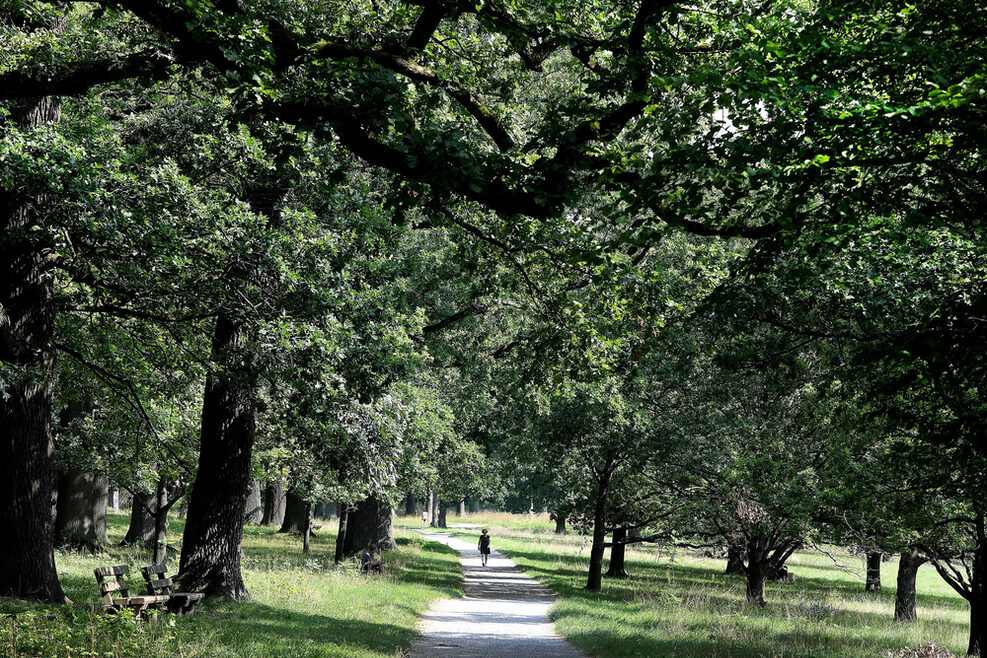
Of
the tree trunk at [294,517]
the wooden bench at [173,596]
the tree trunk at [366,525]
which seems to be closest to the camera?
the wooden bench at [173,596]

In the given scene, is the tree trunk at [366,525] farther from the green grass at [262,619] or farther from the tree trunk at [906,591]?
the tree trunk at [906,591]

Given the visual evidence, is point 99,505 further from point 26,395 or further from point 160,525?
point 26,395

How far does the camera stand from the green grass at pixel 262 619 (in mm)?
8148

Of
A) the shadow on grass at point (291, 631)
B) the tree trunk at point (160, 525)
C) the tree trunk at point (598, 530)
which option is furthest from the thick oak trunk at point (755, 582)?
the tree trunk at point (160, 525)

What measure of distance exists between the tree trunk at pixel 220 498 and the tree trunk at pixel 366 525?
30.9ft

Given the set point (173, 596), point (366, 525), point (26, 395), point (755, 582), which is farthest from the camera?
point (366, 525)

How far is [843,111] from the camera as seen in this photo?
6.21m

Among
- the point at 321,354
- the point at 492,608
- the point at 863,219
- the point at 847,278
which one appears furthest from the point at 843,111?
the point at 492,608

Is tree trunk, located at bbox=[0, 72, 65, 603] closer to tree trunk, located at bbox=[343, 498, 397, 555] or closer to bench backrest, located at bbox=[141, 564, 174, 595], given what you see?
bench backrest, located at bbox=[141, 564, 174, 595]

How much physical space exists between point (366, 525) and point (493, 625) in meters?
9.48

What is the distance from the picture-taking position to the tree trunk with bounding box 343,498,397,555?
926 inches

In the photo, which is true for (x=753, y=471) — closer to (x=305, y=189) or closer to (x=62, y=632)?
(x=305, y=189)

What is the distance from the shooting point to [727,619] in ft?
54.0

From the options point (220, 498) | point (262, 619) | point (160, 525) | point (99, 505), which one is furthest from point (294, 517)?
point (262, 619)
